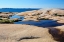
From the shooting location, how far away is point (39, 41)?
20109 millimetres

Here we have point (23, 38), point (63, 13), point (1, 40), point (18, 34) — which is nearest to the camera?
point (1, 40)

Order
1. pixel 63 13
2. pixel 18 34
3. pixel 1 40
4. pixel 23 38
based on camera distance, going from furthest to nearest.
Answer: pixel 63 13 < pixel 18 34 < pixel 23 38 < pixel 1 40

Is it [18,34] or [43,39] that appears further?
[18,34]

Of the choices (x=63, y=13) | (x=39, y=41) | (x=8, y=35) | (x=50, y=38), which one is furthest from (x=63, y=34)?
(x=63, y=13)

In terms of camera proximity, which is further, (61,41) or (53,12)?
(53,12)

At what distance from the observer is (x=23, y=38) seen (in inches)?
838

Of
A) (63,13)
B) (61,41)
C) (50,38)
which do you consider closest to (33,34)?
(50,38)

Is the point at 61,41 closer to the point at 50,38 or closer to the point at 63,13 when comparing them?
the point at 50,38

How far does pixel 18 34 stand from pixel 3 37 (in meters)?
2.46

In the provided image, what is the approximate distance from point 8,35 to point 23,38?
2.23 meters

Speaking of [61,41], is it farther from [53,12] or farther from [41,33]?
[53,12]

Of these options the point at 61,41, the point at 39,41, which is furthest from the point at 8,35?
the point at 61,41

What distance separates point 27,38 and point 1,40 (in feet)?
11.5

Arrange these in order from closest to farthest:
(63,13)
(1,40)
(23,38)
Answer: (1,40) → (23,38) → (63,13)
